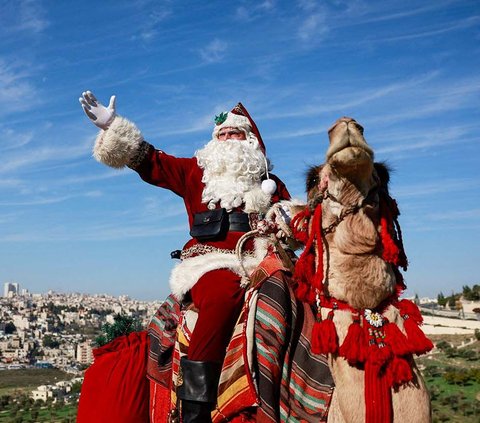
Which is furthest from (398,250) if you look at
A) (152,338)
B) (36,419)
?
(36,419)

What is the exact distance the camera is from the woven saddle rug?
3453mm

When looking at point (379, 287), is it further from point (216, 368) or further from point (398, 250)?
point (216, 368)

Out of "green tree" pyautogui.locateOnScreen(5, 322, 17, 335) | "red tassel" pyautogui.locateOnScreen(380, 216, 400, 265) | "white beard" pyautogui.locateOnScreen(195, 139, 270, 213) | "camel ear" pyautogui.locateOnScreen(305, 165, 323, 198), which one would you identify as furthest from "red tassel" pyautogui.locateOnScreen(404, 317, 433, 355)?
"green tree" pyautogui.locateOnScreen(5, 322, 17, 335)

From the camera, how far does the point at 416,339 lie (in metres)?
3.28

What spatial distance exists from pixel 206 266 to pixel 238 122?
4.60 feet

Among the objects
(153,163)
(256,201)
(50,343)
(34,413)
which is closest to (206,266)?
(256,201)

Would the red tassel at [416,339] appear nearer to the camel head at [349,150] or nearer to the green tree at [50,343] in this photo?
the camel head at [349,150]

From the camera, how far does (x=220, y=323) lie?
12.8 feet

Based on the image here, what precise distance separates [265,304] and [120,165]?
1.96 meters

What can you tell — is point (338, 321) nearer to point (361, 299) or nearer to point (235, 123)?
point (361, 299)

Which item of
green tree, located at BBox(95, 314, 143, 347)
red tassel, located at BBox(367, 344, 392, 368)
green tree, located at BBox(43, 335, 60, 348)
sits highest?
green tree, located at BBox(43, 335, 60, 348)

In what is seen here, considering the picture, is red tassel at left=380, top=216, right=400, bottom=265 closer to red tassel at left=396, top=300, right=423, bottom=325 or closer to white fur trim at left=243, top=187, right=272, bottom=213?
red tassel at left=396, top=300, right=423, bottom=325

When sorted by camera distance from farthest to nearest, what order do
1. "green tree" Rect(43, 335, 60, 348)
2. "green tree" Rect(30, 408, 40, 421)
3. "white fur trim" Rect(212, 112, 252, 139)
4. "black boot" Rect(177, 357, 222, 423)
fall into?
"green tree" Rect(43, 335, 60, 348) → "green tree" Rect(30, 408, 40, 421) → "white fur trim" Rect(212, 112, 252, 139) → "black boot" Rect(177, 357, 222, 423)

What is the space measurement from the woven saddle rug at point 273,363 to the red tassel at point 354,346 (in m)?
0.19
